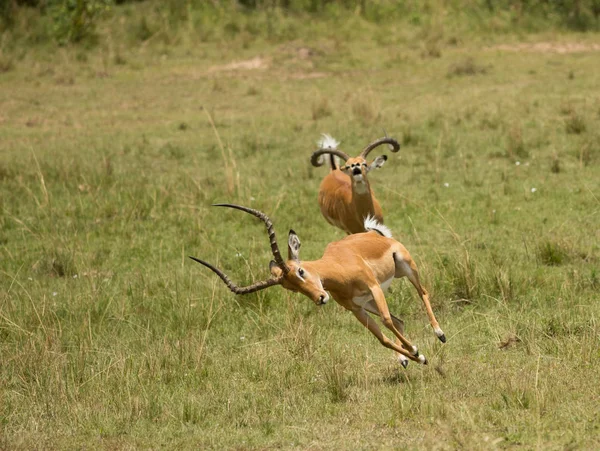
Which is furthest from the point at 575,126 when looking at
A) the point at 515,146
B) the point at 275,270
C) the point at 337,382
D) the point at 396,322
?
the point at 275,270

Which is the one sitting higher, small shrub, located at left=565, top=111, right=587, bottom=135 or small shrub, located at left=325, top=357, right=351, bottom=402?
small shrub, located at left=325, top=357, right=351, bottom=402

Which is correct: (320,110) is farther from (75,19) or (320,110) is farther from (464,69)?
(75,19)

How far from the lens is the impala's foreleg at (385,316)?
5.80 m

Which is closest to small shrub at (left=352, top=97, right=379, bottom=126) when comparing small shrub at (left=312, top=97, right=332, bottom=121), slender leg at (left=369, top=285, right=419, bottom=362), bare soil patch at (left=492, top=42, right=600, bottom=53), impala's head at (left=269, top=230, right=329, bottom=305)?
small shrub at (left=312, top=97, right=332, bottom=121)

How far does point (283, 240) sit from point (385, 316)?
390 cm

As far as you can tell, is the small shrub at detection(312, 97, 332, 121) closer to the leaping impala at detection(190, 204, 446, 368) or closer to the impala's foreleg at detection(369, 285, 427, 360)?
the leaping impala at detection(190, 204, 446, 368)

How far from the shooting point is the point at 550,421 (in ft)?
16.3

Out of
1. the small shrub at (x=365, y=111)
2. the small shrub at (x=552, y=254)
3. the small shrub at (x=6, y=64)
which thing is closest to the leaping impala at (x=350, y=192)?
the small shrub at (x=552, y=254)

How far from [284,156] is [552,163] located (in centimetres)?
354

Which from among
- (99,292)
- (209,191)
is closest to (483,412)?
(99,292)

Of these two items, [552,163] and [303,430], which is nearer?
[303,430]

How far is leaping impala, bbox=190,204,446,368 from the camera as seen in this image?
17.8 ft

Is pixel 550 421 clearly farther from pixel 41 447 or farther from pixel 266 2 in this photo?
pixel 266 2

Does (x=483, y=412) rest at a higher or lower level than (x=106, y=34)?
higher
